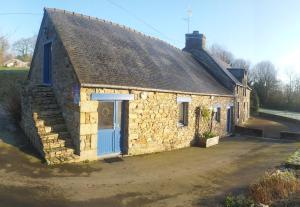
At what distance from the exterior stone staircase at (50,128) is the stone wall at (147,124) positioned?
26.1 inches

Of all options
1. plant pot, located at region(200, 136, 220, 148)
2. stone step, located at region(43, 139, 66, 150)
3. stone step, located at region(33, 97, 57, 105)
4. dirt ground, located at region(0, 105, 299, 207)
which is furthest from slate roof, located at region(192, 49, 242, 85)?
stone step, located at region(43, 139, 66, 150)

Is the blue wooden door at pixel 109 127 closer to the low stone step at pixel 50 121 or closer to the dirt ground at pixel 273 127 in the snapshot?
the low stone step at pixel 50 121

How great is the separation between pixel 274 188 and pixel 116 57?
821cm

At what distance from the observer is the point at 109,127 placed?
11594mm

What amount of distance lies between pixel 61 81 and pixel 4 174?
14.6 feet

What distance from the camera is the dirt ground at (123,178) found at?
734cm

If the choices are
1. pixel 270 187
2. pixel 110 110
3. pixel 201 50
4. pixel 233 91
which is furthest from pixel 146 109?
pixel 201 50

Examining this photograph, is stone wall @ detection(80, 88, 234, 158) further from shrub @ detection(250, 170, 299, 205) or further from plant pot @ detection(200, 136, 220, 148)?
shrub @ detection(250, 170, 299, 205)

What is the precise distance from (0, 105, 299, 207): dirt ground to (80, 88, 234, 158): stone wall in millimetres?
628

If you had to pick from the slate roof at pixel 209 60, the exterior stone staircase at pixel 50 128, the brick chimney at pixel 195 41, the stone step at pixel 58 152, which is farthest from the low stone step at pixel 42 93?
the brick chimney at pixel 195 41

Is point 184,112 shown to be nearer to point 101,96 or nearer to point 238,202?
point 101,96

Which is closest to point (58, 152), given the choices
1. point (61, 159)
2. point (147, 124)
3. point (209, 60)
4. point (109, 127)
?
point (61, 159)

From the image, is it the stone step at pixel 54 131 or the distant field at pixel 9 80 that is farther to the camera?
the distant field at pixel 9 80

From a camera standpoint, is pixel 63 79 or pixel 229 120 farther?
pixel 229 120
